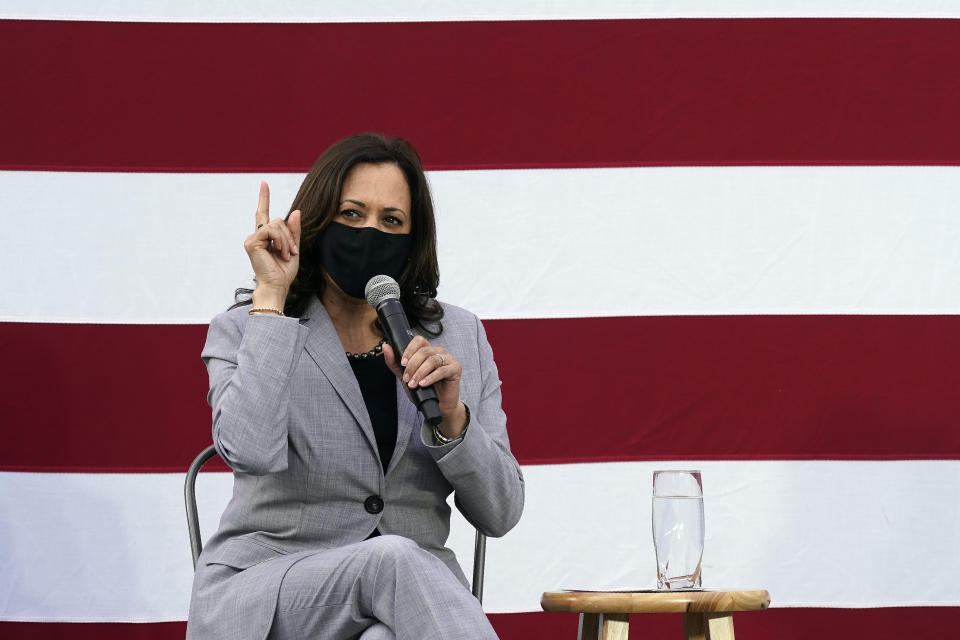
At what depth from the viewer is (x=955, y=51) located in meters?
2.14

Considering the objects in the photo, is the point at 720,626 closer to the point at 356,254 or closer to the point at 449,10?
the point at 356,254

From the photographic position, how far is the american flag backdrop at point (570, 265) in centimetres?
204

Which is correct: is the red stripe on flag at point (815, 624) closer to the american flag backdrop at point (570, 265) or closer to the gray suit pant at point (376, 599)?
the american flag backdrop at point (570, 265)

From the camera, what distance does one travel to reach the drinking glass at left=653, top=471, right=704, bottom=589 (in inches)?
60.1

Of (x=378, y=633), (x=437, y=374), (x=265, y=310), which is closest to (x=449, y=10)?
(x=265, y=310)

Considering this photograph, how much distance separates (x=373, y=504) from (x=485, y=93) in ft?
3.16

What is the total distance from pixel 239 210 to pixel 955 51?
4.80ft

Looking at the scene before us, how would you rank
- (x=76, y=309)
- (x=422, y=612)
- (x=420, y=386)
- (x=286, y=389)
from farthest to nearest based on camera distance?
(x=76, y=309), (x=286, y=389), (x=420, y=386), (x=422, y=612)

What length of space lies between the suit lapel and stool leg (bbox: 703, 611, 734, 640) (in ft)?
1.64

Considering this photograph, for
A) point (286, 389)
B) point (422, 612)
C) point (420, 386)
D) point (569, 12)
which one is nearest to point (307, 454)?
point (286, 389)

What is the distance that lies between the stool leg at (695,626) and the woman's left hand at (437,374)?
414 millimetres

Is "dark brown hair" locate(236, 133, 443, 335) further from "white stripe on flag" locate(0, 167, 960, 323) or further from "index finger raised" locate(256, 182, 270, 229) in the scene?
"white stripe on flag" locate(0, 167, 960, 323)

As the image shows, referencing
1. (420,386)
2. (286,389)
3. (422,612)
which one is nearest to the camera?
(422,612)

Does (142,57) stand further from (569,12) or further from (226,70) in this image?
(569,12)
